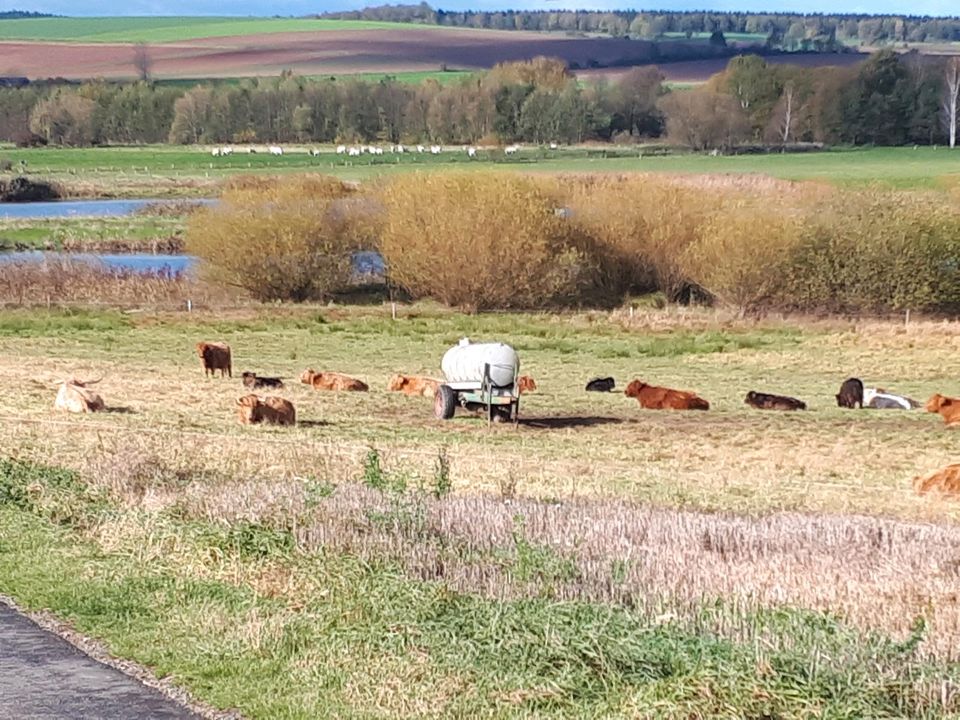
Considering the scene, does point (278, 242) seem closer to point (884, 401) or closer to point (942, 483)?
point (884, 401)

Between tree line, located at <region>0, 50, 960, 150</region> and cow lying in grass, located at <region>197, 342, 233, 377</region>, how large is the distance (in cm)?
10704

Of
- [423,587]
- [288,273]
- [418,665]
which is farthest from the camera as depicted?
[288,273]

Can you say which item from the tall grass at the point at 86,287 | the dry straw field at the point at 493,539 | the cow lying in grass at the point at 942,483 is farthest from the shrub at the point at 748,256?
the cow lying in grass at the point at 942,483

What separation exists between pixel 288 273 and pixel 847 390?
35.6 m

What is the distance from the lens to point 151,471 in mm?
14695

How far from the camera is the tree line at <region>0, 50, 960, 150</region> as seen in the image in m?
139

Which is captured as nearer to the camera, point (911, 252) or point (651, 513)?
point (651, 513)

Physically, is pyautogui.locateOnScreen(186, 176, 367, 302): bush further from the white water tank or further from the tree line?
the tree line

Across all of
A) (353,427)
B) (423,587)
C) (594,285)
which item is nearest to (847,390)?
(353,427)

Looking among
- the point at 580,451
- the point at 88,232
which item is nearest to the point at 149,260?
the point at 88,232

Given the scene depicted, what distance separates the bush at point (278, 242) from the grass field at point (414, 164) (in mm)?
26235

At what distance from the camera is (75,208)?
92.6 m

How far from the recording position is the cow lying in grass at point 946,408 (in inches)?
1134

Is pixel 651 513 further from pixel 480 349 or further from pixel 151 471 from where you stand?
pixel 480 349
